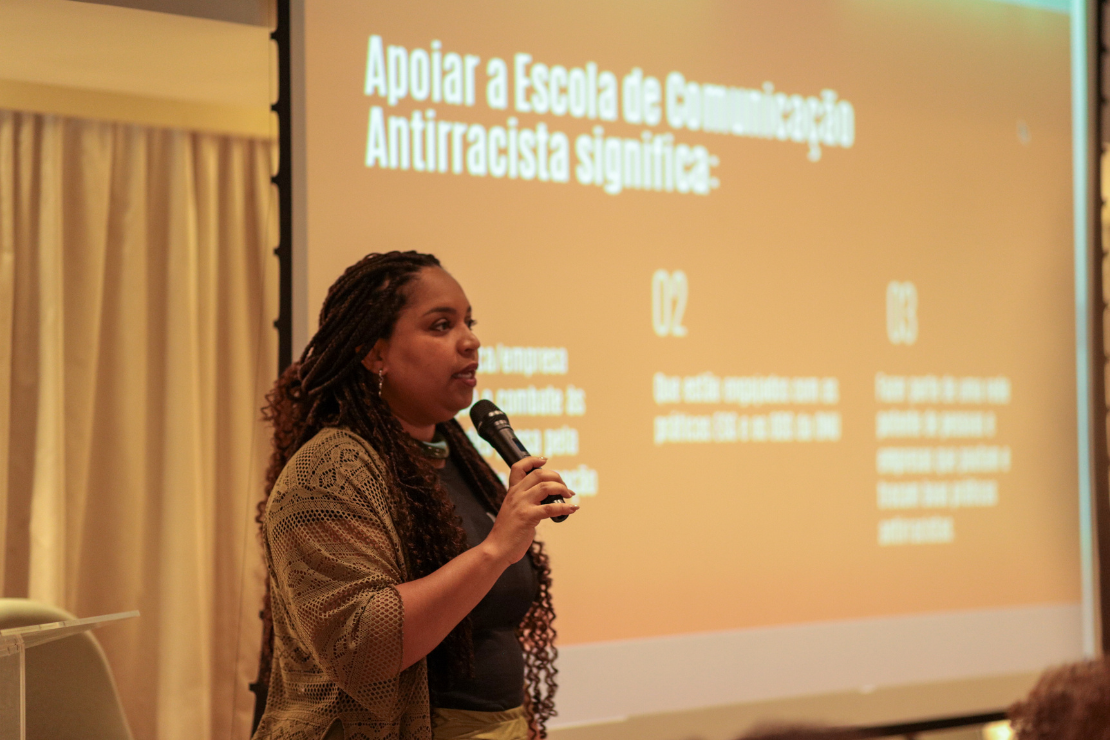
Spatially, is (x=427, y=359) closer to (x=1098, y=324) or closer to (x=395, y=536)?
(x=395, y=536)

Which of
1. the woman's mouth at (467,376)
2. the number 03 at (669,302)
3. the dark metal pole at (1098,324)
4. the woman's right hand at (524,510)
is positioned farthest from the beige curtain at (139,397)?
the dark metal pole at (1098,324)

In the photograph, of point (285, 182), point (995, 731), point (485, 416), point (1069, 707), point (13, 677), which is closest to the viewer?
point (1069, 707)

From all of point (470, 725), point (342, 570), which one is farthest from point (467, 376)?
point (470, 725)

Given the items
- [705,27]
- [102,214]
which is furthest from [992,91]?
[102,214]

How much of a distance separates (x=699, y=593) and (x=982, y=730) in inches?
45.4

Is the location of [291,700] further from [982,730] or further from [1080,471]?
[1080,471]

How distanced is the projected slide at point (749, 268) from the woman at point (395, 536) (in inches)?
26.6

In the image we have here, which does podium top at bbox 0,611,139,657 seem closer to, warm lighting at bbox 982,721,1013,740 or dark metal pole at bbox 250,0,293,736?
dark metal pole at bbox 250,0,293,736

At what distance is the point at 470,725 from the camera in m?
1.56

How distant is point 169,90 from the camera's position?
109 inches

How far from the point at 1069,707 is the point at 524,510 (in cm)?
72

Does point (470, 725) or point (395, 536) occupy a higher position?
point (395, 536)

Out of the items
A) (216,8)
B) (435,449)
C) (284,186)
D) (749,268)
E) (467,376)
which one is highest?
(216,8)

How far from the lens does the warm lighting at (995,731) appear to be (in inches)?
120
